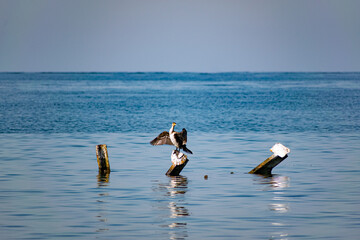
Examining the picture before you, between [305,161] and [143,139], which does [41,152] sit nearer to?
[143,139]

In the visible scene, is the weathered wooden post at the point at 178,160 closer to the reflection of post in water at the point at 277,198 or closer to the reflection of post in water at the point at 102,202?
the reflection of post in water at the point at 102,202

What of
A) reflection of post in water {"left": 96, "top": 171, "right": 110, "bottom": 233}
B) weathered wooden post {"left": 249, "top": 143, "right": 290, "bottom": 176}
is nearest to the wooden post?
reflection of post in water {"left": 96, "top": 171, "right": 110, "bottom": 233}

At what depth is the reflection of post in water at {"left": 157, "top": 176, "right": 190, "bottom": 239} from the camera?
45.5ft

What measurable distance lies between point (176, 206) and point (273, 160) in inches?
198

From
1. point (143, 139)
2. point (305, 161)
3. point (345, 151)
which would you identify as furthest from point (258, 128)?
point (305, 161)

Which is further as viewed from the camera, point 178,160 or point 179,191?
point 178,160

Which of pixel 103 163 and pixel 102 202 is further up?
pixel 103 163

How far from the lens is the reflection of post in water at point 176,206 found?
547 inches

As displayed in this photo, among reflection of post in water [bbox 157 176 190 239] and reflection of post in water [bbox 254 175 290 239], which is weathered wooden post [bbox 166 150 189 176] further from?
reflection of post in water [bbox 254 175 290 239]

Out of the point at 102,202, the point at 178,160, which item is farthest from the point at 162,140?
the point at 102,202

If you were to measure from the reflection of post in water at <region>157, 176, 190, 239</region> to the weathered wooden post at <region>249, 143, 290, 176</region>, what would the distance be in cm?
225

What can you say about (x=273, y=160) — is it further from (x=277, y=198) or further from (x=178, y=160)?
(x=277, y=198)

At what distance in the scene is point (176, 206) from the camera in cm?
1627

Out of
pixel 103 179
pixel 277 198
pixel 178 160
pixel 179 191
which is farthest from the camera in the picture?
pixel 103 179
